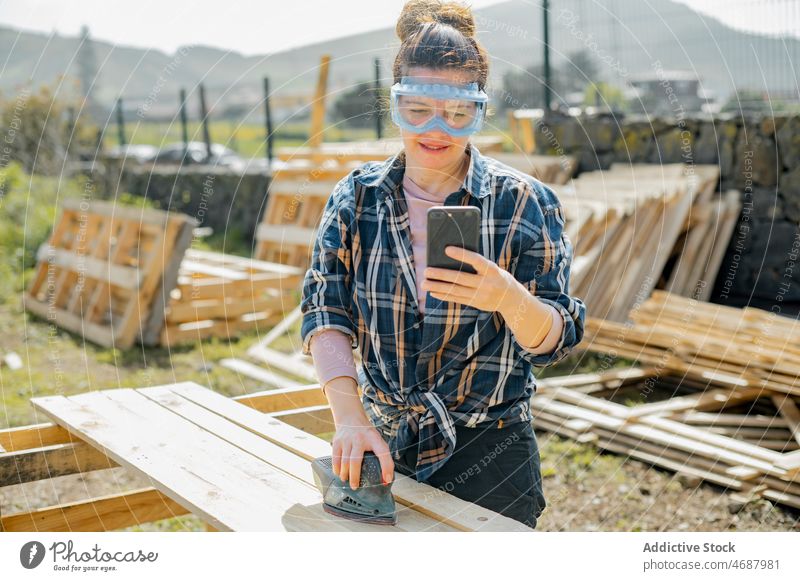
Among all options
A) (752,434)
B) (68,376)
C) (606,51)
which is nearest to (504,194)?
(752,434)

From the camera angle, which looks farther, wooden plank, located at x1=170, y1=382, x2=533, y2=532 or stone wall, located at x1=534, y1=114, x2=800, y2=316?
stone wall, located at x1=534, y1=114, x2=800, y2=316

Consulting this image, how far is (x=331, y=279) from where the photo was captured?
2.29 m

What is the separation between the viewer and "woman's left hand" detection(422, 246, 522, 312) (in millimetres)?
2004

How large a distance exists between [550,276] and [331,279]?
0.53m

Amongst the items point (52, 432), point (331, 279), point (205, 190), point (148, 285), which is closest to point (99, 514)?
point (52, 432)

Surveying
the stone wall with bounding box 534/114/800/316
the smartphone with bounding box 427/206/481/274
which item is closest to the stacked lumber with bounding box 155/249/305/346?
the stone wall with bounding box 534/114/800/316

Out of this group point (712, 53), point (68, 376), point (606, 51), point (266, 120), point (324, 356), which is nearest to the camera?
point (324, 356)

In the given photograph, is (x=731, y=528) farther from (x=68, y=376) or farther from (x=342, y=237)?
(x=68, y=376)

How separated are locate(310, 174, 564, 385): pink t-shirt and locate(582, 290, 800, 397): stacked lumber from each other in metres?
3.36

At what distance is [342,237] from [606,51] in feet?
26.3

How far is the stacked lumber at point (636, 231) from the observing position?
21.8 ft

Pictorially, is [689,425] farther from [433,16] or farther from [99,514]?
[433,16]

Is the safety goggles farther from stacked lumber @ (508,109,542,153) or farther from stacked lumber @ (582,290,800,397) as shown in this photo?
stacked lumber @ (508,109,542,153)

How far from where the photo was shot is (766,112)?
7801mm
